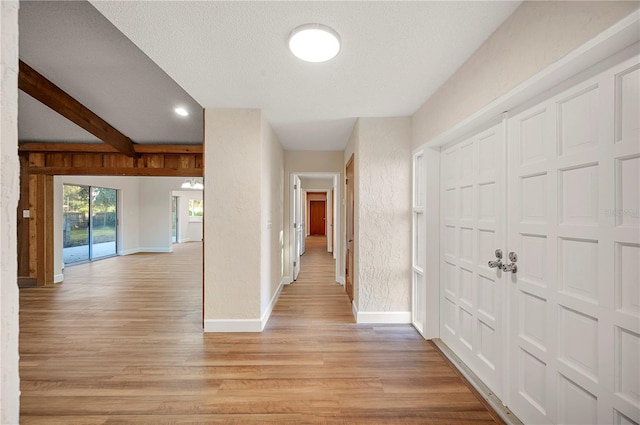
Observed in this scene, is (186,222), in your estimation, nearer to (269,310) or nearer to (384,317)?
(269,310)

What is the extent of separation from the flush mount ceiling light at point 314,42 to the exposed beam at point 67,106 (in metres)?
3.06

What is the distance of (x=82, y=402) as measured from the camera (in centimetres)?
183

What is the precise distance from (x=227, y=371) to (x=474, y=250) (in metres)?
2.12

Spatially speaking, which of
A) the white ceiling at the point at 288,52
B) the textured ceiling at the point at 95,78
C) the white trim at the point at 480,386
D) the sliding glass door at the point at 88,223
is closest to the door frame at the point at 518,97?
the white trim at the point at 480,386

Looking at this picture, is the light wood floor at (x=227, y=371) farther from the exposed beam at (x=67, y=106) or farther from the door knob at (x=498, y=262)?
the exposed beam at (x=67, y=106)

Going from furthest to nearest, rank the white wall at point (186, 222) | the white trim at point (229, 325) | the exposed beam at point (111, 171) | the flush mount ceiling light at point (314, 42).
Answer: the white wall at point (186, 222), the exposed beam at point (111, 171), the white trim at point (229, 325), the flush mount ceiling light at point (314, 42)

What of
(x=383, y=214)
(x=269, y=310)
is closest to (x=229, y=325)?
(x=269, y=310)

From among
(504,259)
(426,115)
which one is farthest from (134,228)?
(504,259)

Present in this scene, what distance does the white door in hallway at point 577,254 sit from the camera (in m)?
1.08

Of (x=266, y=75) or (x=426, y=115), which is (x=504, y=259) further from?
(x=266, y=75)

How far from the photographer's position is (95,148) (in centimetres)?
459

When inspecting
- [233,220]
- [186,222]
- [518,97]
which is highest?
[518,97]

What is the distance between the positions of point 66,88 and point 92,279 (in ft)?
11.7

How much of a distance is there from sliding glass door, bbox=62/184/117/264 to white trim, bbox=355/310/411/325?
696 centimetres
